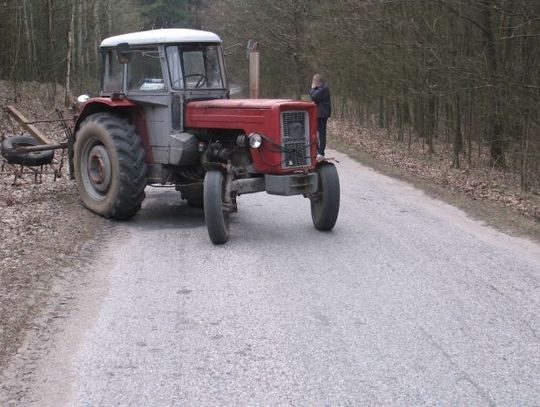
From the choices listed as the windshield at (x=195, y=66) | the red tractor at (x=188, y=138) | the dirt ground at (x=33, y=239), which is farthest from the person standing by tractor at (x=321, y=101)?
the windshield at (x=195, y=66)

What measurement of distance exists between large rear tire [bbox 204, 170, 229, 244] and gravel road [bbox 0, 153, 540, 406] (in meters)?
0.19

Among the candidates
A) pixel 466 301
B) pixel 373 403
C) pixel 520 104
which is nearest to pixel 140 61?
pixel 466 301

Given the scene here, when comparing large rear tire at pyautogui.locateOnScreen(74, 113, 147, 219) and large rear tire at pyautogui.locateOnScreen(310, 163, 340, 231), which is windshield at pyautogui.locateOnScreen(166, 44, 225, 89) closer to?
large rear tire at pyautogui.locateOnScreen(74, 113, 147, 219)

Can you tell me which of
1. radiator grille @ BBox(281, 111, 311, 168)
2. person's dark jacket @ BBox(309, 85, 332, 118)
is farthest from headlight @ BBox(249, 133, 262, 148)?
person's dark jacket @ BBox(309, 85, 332, 118)

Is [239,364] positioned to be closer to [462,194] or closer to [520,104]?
[462,194]

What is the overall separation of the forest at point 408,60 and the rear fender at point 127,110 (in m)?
2.43

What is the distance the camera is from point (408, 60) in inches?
698

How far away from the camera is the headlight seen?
305 inches

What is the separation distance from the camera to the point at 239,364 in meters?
4.50

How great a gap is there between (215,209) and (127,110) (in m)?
2.51

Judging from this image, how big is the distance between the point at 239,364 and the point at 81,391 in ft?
3.36

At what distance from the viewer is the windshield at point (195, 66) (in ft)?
28.6

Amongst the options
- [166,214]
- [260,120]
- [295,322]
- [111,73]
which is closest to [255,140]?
[260,120]

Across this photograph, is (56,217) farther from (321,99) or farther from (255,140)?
(321,99)
